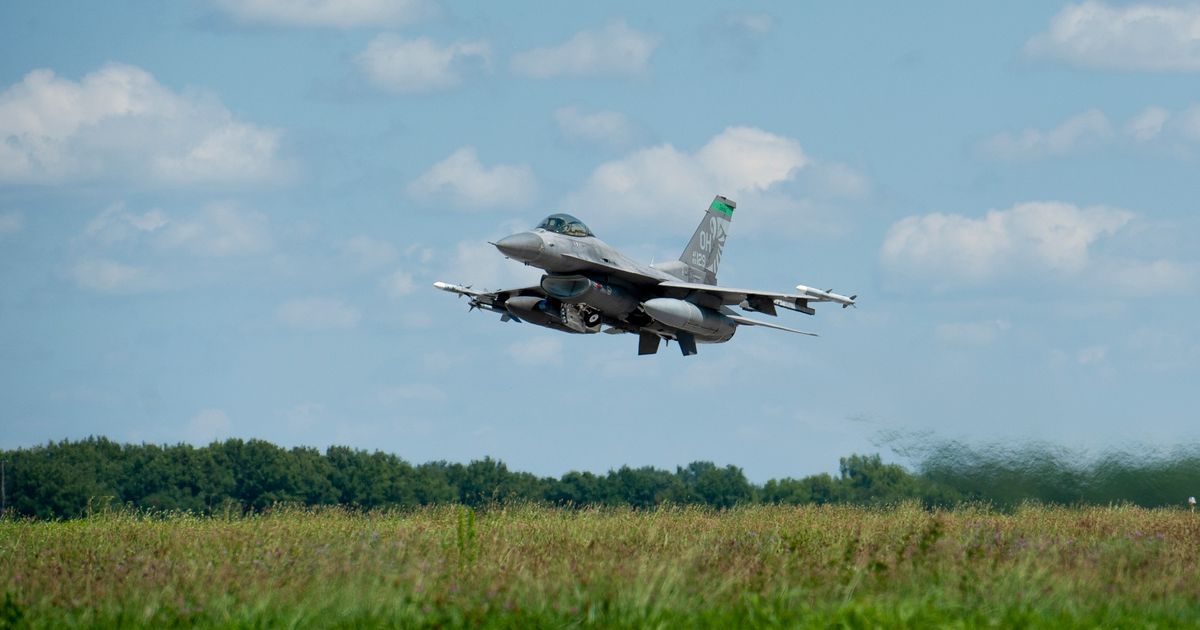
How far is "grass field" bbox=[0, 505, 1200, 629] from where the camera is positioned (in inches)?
425

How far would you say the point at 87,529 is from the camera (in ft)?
63.7

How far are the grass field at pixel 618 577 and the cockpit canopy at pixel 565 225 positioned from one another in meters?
8.50

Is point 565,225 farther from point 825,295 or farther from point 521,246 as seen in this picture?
point 825,295

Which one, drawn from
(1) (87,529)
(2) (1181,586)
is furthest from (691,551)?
(1) (87,529)

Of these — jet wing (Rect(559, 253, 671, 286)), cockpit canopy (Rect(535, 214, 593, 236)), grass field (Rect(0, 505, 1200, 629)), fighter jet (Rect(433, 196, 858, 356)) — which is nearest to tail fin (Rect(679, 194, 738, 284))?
fighter jet (Rect(433, 196, 858, 356))

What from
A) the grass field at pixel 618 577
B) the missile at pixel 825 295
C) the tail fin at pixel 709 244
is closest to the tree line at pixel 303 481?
the tail fin at pixel 709 244

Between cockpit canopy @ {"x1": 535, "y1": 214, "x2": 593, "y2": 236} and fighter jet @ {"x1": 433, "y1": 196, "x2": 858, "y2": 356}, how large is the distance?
0.02 metres

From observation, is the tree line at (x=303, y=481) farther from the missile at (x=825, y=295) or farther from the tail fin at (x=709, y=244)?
the missile at (x=825, y=295)

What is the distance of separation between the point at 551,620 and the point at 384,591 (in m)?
1.92

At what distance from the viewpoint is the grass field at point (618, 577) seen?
35.4ft

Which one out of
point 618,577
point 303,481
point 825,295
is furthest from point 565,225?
point 303,481

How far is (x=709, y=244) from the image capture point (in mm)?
30000

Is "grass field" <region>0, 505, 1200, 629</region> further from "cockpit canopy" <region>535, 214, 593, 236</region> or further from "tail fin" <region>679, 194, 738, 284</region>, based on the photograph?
"tail fin" <region>679, 194, 738, 284</region>

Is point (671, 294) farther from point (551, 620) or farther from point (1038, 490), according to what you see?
point (551, 620)
